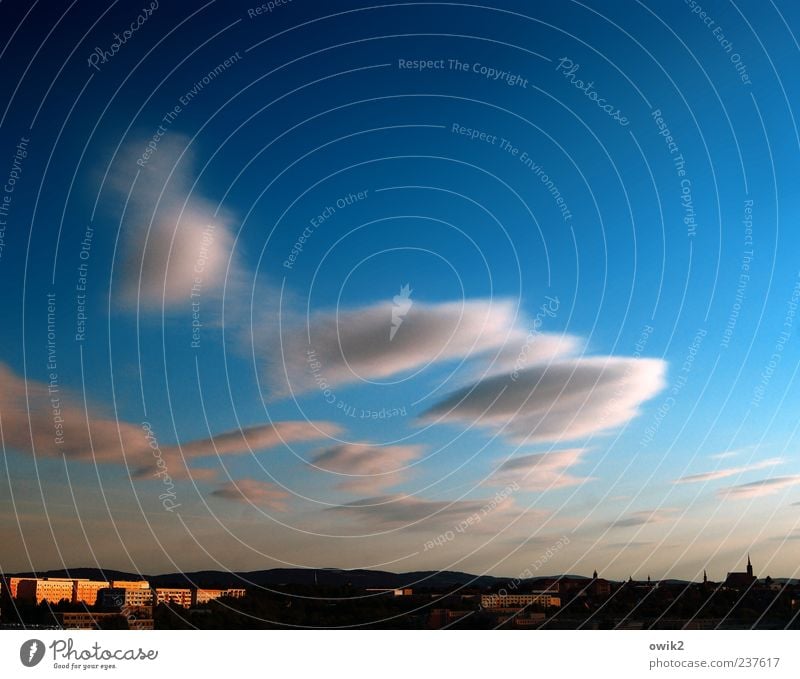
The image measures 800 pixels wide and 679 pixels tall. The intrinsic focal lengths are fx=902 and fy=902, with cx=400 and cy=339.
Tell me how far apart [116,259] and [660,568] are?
905 centimetres

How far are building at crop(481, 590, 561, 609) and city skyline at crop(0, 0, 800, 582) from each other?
0.38 metres

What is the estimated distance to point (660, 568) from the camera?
13648 millimetres

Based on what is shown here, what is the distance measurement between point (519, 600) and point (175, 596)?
4.86m

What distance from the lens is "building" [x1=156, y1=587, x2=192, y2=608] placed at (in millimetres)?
Result: 12125

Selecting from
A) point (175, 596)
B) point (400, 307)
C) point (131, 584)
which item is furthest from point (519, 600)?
point (131, 584)

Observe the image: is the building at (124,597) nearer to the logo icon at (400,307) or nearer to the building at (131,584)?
the building at (131,584)

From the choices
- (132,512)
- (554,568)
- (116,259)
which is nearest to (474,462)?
(554,568)

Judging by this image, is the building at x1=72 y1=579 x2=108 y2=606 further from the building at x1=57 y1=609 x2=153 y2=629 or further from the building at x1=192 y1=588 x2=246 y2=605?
the building at x1=192 y1=588 x2=246 y2=605

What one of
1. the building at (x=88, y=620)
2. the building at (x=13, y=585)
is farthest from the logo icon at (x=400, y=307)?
the building at (x=13, y=585)

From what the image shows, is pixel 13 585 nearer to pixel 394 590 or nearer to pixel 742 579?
pixel 394 590

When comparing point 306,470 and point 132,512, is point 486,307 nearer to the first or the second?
point 306,470

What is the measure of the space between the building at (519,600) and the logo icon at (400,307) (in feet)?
13.2
